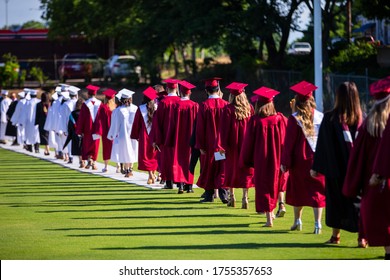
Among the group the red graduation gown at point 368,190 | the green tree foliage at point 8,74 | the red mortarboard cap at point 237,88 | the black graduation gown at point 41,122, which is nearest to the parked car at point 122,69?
the green tree foliage at point 8,74

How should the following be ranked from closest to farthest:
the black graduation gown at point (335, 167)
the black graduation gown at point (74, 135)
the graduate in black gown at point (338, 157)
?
the graduate in black gown at point (338, 157)
the black graduation gown at point (335, 167)
the black graduation gown at point (74, 135)

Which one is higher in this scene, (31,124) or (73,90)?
(73,90)

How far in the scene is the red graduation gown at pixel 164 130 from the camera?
1970 cm

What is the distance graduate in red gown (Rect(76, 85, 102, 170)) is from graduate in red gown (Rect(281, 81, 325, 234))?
12.0 meters

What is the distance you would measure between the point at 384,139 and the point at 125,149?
13.4 m

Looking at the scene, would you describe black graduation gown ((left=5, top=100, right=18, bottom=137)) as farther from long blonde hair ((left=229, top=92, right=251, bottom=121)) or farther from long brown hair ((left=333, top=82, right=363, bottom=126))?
long brown hair ((left=333, top=82, right=363, bottom=126))

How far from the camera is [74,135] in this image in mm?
26344

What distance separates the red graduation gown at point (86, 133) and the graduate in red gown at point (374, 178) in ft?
48.2

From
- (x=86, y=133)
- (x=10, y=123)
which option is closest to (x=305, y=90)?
(x=86, y=133)

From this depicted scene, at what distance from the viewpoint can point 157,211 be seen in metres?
16.7

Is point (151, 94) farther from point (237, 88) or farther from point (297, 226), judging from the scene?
point (297, 226)

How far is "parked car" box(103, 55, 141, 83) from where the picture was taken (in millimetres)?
57062

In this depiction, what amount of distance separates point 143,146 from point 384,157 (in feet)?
38.7

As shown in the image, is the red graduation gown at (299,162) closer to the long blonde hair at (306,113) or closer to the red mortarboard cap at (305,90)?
the long blonde hair at (306,113)
